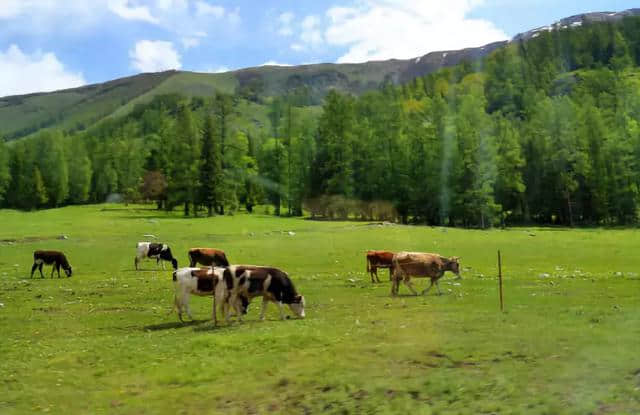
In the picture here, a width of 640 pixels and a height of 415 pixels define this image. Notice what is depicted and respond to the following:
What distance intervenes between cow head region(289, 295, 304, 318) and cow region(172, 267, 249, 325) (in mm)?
1538

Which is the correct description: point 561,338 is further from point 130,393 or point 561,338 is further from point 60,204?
point 60,204

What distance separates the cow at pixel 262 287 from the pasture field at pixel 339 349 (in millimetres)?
794

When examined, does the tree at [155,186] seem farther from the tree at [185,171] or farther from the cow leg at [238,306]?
the cow leg at [238,306]

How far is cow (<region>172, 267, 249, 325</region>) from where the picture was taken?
765 inches

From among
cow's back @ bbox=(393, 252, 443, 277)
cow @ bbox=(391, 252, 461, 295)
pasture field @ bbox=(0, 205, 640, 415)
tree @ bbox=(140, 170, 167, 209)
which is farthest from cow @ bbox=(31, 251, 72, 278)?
tree @ bbox=(140, 170, 167, 209)

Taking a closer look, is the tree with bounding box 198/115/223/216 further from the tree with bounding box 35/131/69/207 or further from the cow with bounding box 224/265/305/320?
the cow with bounding box 224/265/305/320

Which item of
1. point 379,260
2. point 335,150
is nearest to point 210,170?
point 335,150

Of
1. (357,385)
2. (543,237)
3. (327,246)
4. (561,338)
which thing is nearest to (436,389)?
(357,385)

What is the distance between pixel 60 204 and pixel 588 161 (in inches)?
3968

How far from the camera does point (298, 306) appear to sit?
1998 cm

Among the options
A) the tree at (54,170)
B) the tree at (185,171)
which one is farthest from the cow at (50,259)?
the tree at (54,170)

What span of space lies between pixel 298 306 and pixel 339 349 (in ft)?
17.4

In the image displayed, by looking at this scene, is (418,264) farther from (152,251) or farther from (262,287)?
(152,251)

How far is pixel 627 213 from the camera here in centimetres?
8869
